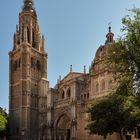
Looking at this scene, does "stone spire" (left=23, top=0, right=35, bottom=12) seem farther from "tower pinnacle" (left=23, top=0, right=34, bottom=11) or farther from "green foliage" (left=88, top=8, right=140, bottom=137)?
"green foliage" (left=88, top=8, right=140, bottom=137)

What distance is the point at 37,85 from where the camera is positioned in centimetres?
7244

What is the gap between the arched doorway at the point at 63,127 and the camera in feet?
208

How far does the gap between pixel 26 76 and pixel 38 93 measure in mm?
4301

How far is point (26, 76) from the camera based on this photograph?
231 ft

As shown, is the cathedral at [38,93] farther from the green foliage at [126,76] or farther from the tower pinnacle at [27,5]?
the green foliage at [126,76]

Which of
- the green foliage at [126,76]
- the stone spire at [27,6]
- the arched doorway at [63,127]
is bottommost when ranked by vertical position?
the arched doorway at [63,127]

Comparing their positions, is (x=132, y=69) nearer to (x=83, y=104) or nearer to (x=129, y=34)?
(x=129, y=34)

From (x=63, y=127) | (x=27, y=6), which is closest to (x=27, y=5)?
(x=27, y=6)

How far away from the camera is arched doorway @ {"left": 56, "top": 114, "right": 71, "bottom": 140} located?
63375mm

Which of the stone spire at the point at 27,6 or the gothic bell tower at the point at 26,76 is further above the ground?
the stone spire at the point at 27,6

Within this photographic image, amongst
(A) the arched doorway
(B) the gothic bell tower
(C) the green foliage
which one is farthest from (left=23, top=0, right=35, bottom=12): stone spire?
(C) the green foliage

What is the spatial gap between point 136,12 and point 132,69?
407 centimetres

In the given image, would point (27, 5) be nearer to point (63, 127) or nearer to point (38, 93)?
point (38, 93)

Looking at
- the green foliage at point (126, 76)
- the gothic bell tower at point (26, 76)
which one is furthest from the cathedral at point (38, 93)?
the green foliage at point (126, 76)
